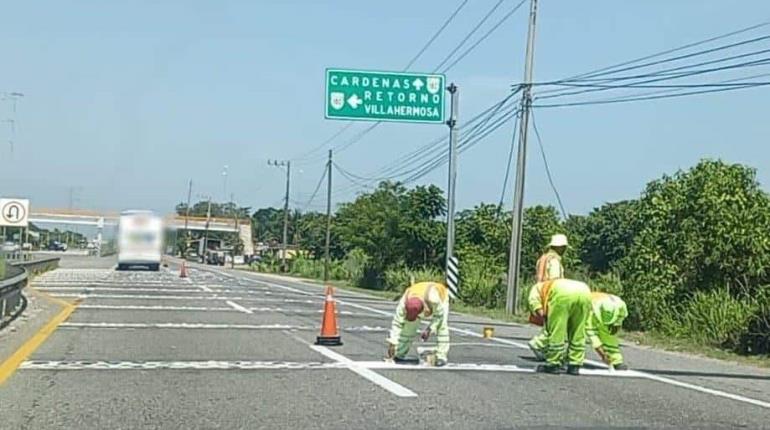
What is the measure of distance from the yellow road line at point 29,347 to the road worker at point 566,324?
6274 mm

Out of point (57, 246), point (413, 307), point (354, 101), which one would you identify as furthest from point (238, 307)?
point (57, 246)

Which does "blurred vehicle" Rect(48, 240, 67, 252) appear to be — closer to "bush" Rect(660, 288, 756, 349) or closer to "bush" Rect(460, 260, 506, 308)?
"bush" Rect(460, 260, 506, 308)

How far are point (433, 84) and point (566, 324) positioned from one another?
67.1 feet

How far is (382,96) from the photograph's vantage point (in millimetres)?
33156

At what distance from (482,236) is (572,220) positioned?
22.8m

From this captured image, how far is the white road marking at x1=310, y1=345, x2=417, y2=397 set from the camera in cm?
1189

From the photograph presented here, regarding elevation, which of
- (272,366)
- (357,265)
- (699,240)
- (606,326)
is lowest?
(272,366)

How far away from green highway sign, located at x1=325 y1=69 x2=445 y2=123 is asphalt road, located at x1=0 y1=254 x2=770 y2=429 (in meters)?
13.4

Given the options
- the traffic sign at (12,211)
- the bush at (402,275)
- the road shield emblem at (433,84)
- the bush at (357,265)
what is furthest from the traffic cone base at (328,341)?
the bush at (357,265)

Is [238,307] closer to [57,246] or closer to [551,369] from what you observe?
[551,369]

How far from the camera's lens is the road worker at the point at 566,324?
13906 mm

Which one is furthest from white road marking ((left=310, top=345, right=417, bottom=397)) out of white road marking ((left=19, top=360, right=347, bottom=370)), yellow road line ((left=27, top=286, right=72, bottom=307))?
yellow road line ((left=27, top=286, right=72, bottom=307))

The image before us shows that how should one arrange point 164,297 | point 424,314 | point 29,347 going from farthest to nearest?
point 164,297 < point 29,347 < point 424,314

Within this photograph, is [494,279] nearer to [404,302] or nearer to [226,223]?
[404,302]
